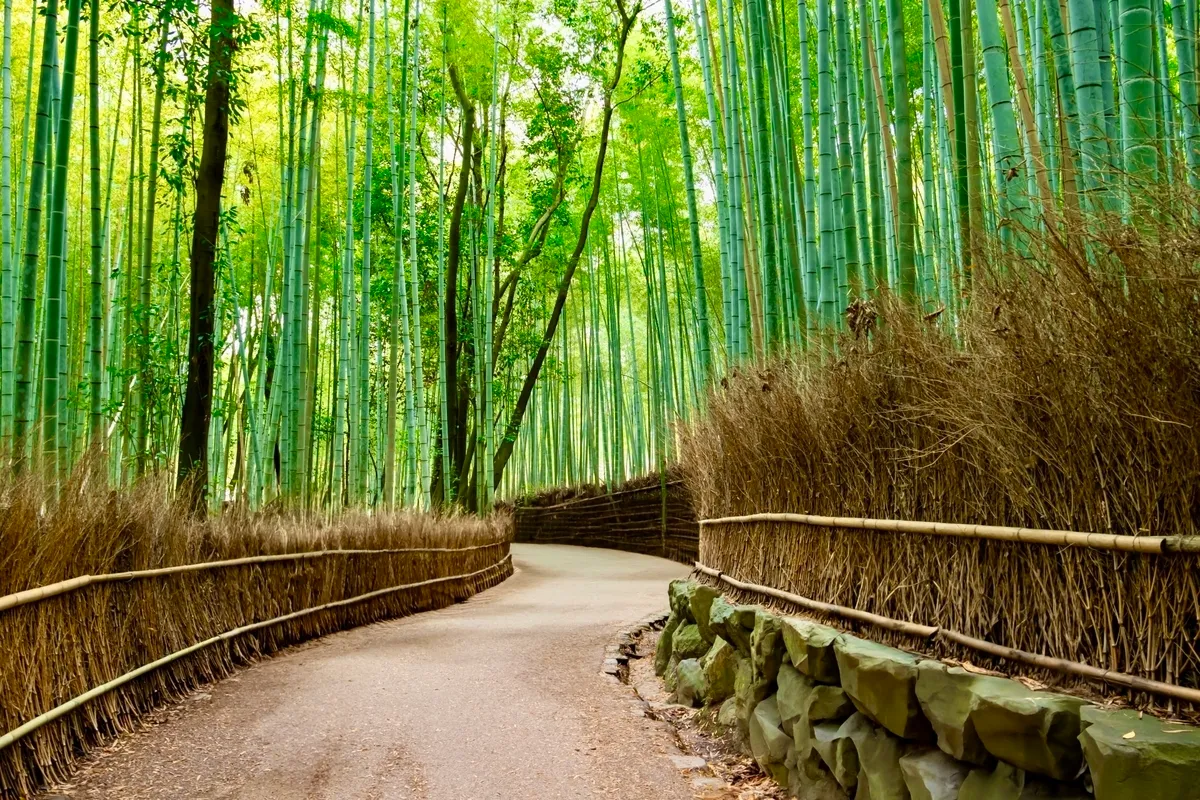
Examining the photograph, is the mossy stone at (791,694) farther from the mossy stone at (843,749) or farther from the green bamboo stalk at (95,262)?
the green bamboo stalk at (95,262)

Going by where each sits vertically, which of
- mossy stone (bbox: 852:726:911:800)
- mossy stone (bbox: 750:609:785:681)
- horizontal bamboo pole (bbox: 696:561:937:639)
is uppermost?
horizontal bamboo pole (bbox: 696:561:937:639)

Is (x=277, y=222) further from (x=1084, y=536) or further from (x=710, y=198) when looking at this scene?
(x=1084, y=536)

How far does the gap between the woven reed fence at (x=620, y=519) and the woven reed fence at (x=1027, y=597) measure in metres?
6.11

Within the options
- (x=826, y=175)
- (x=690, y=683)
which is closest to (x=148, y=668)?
(x=690, y=683)

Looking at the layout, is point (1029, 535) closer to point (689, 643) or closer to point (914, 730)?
point (914, 730)

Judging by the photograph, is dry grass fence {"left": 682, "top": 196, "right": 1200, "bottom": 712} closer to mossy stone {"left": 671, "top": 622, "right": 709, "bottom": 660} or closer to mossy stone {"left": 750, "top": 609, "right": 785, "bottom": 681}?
mossy stone {"left": 750, "top": 609, "right": 785, "bottom": 681}

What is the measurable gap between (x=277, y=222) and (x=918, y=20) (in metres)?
6.94

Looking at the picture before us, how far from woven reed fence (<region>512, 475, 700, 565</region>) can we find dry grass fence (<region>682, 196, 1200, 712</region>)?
6.20m

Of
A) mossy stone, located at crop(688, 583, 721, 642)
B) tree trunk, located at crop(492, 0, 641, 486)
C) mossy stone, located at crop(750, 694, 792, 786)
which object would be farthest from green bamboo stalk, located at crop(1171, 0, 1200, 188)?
tree trunk, located at crop(492, 0, 641, 486)

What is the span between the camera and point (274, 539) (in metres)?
4.67

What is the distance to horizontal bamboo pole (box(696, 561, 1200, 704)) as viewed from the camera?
58.0 inches

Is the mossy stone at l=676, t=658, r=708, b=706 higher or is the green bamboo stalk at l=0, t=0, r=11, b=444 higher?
the green bamboo stalk at l=0, t=0, r=11, b=444

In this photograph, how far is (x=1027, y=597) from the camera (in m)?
1.86

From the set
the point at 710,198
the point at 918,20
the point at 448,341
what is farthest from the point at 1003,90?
the point at 710,198
